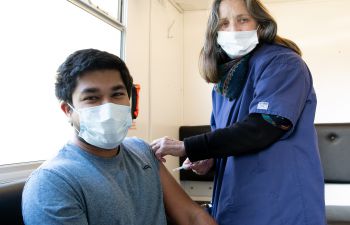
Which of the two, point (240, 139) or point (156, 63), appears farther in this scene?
point (156, 63)

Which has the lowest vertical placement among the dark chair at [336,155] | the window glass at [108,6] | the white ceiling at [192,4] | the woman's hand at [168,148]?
the dark chair at [336,155]

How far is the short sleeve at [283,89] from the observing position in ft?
3.50

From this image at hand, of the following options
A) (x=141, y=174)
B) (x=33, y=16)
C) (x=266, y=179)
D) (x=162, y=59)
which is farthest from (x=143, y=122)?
(x=266, y=179)

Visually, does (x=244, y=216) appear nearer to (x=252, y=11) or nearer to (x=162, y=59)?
(x=252, y=11)

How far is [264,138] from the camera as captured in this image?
110 centimetres

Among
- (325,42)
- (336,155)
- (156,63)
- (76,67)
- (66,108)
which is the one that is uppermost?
(325,42)

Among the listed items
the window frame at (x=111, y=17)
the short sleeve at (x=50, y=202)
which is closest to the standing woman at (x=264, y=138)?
the short sleeve at (x=50, y=202)

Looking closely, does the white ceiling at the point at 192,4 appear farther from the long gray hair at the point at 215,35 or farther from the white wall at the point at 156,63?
the long gray hair at the point at 215,35

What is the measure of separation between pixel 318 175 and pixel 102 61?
88cm

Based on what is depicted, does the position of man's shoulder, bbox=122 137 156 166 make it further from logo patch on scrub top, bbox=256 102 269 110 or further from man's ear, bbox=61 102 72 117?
logo patch on scrub top, bbox=256 102 269 110

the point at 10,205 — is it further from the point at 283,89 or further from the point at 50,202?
the point at 283,89

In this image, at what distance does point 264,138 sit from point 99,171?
1.91 ft

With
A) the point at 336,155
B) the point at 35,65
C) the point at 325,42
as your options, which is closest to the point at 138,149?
the point at 35,65

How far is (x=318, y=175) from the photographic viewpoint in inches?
43.4
